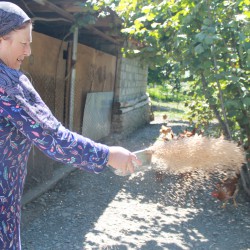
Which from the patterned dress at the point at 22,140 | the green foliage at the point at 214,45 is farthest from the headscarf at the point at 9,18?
the green foliage at the point at 214,45

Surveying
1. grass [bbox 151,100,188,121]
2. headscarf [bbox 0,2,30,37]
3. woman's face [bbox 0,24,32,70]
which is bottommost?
grass [bbox 151,100,188,121]

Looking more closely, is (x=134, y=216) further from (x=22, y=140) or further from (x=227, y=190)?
(x=22, y=140)

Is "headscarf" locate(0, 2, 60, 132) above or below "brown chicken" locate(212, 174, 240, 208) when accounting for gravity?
above

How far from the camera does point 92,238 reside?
12.1 ft

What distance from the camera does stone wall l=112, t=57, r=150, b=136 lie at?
891 cm

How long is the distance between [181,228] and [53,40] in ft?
11.0

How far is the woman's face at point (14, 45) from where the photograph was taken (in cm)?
145

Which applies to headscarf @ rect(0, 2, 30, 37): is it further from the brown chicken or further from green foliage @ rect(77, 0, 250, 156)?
the brown chicken

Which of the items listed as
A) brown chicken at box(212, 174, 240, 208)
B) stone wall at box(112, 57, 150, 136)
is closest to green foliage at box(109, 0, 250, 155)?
brown chicken at box(212, 174, 240, 208)

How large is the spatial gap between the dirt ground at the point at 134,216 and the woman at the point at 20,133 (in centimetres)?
212

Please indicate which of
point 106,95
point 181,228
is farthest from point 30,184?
point 106,95

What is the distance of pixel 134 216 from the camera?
4.36 m

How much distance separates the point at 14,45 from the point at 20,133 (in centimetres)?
34

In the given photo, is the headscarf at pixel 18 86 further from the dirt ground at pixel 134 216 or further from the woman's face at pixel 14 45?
the dirt ground at pixel 134 216
